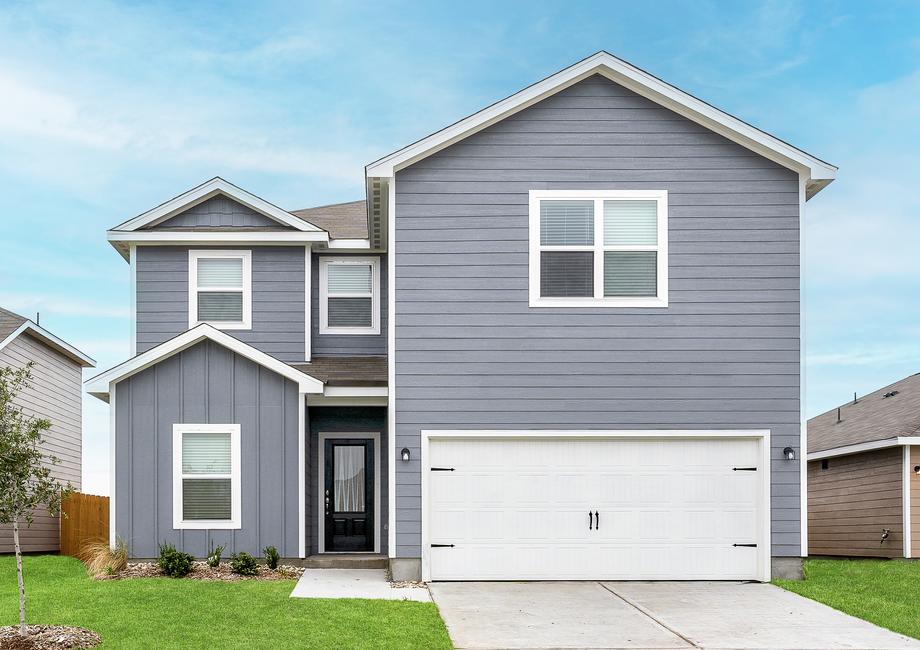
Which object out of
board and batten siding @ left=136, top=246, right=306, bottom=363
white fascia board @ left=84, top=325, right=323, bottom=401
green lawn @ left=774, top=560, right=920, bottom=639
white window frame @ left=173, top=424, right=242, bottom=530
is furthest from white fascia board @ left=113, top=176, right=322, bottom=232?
green lawn @ left=774, top=560, right=920, bottom=639

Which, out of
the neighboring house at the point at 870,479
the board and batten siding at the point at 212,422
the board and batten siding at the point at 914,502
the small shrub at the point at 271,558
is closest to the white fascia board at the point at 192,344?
the board and batten siding at the point at 212,422

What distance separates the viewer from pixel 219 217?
707 inches

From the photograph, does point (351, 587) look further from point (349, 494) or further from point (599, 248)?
point (599, 248)

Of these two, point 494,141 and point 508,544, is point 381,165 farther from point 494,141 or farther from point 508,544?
point 508,544

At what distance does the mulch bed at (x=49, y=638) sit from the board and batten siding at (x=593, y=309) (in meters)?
4.95

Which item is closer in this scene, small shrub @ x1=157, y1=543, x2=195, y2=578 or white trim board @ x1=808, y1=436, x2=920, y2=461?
small shrub @ x1=157, y1=543, x2=195, y2=578

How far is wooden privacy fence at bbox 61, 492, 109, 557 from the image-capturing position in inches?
684

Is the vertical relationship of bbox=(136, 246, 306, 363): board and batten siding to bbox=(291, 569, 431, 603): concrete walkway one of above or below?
above

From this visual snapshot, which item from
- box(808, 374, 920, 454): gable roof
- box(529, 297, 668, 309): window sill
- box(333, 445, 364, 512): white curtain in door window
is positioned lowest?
box(333, 445, 364, 512): white curtain in door window

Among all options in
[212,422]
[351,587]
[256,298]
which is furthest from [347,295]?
[351,587]

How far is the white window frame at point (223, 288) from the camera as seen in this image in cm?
1766

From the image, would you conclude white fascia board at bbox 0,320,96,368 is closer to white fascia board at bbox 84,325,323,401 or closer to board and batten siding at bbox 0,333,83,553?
board and batten siding at bbox 0,333,83,553

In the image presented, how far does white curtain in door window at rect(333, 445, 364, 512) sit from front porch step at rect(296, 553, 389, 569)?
4.69ft

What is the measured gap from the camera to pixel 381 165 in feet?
47.5
